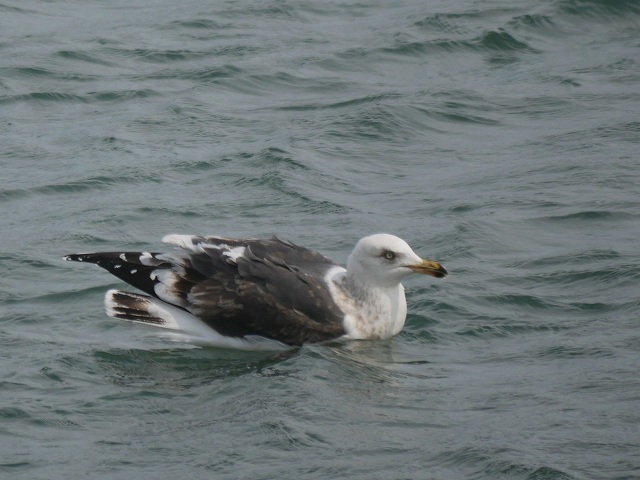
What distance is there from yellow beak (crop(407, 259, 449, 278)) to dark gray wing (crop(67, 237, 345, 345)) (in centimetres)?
62

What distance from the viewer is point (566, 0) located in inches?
780

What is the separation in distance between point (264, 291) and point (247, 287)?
0.12 metres

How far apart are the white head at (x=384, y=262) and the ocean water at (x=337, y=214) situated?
465 millimetres

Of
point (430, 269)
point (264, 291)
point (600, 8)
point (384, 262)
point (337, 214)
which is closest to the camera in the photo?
point (264, 291)

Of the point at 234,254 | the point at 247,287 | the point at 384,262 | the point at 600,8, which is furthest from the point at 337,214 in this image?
the point at 600,8

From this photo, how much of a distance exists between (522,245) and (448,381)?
3008mm

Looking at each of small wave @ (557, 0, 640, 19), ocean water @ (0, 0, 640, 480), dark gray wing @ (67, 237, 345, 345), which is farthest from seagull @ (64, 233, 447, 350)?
small wave @ (557, 0, 640, 19)

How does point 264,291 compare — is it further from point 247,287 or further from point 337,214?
point 337,214

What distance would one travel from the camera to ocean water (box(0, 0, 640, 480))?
8.34m

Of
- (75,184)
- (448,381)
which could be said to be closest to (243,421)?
(448,381)

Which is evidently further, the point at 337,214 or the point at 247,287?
the point at 337,214

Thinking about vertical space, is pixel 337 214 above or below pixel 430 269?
below

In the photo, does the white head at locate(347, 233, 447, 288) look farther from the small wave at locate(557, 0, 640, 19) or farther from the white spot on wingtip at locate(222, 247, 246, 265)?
the small wave at locate(557, 0, 640, 19)

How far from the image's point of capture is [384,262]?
10.3 metres
